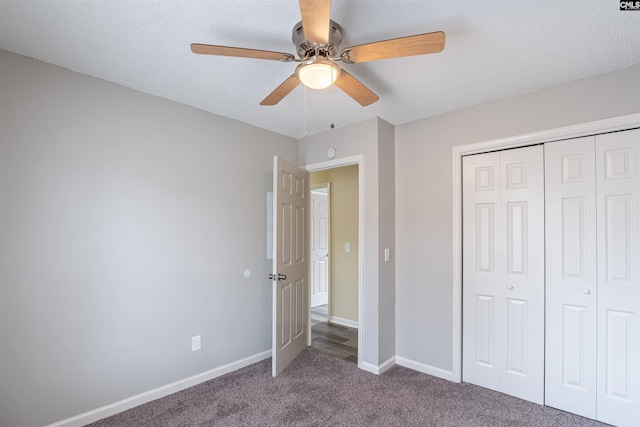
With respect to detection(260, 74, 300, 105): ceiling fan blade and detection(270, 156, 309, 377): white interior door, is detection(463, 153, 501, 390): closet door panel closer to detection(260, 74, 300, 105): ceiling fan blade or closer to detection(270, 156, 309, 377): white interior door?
detection(270, 156, 309, 377): white interior door

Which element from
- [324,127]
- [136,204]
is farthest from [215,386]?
[324,127]

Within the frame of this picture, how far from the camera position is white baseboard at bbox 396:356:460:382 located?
2.85m

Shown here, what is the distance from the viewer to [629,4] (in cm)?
154

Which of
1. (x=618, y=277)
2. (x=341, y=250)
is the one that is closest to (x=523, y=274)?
(x=618, y=277)

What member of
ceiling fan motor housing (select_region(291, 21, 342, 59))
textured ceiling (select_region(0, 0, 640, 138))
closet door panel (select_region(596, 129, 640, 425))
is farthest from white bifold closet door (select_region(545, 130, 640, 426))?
ceiling fan motor housing (select_region(291, 21, 342, 59))

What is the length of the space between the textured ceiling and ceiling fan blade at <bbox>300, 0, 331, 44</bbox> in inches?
9.2

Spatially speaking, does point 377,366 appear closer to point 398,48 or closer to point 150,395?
point 150,395

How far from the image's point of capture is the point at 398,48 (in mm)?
1474

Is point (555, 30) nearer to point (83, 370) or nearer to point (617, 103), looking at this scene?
point (617, 103)

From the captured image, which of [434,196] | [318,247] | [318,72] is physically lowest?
[318,247]

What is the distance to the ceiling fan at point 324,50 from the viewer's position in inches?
53.3

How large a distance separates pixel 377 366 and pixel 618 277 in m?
1.95

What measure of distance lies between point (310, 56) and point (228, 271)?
6.85ft

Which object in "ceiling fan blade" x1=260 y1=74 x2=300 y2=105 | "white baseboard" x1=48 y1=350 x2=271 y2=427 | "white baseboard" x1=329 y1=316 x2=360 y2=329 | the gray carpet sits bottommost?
"white baseboard" x1=329 y1=316 x2=360 y2=329
